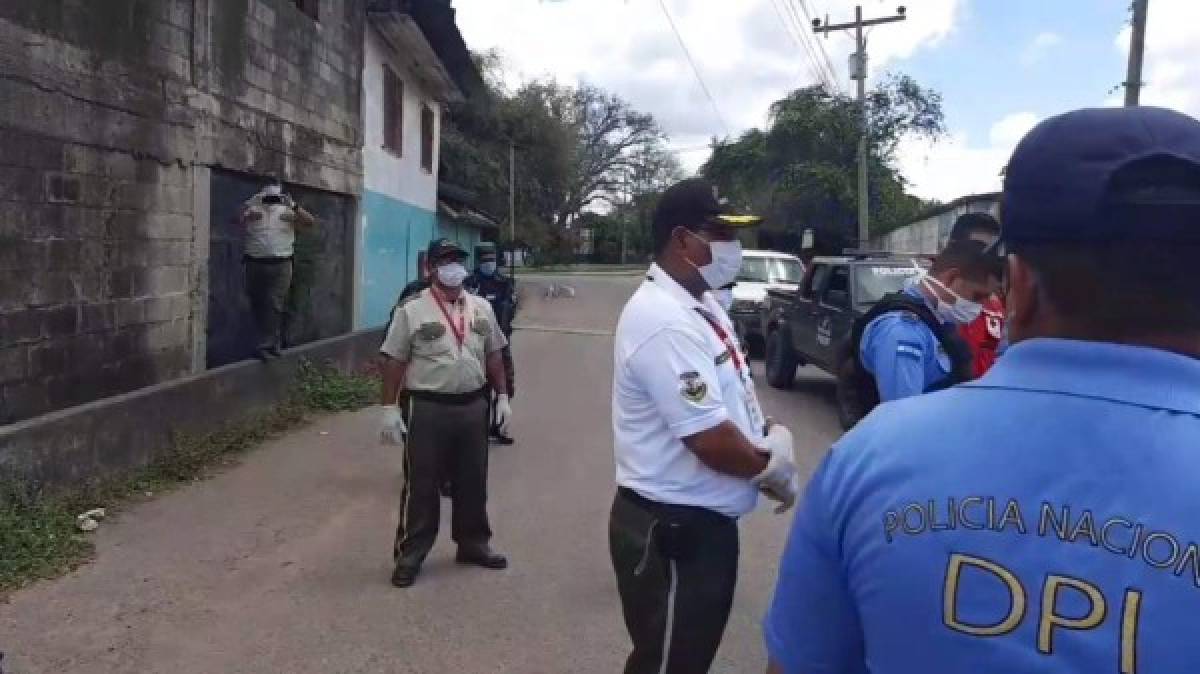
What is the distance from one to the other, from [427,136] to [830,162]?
50.3 ft

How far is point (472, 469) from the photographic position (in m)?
5.72

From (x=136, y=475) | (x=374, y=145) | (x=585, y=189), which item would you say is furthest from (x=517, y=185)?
(x=136, y=475)

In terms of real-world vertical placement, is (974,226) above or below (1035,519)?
above

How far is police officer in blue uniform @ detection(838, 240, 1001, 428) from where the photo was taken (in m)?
3.24

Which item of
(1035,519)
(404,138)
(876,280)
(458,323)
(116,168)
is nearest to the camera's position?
(1035,519)

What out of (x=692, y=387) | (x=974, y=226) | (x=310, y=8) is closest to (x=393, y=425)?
(x=692, y=387)

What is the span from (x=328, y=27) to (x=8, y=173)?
684 centimetres

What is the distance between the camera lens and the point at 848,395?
3719mm

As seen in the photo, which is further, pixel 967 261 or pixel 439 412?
pixel 439 412

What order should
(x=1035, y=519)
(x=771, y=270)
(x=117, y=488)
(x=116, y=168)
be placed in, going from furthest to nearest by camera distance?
(x=771, y=270) → (x=116, y=168) → (x=117, y=488) → (x=1035, y=519)

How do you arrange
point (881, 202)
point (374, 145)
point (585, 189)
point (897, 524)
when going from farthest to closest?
point (585, 189)
point (881, 202)
point (374, 145)
point (897, 524)

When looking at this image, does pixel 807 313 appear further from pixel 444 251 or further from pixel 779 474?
pixel 779 474

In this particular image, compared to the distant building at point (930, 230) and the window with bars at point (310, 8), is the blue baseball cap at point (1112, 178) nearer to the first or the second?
the window with bars at point (310, 8)

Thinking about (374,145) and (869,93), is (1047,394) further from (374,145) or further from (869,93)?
(869,93)
